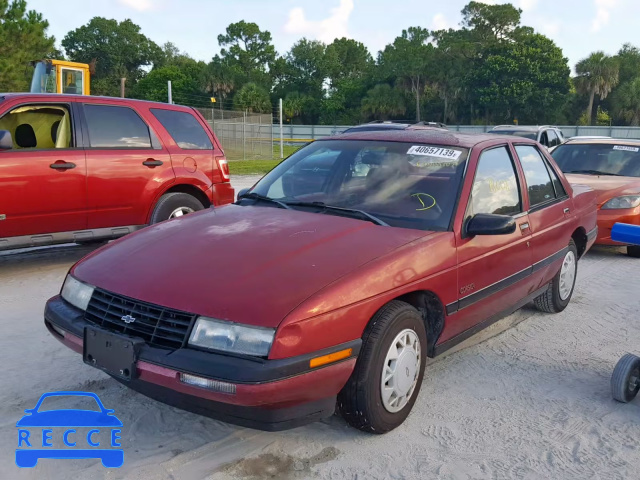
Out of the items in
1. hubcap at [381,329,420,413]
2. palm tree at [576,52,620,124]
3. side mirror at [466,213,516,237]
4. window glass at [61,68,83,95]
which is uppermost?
palm tree at [576,52,620,124]

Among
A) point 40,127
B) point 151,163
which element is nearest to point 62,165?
point 40,127

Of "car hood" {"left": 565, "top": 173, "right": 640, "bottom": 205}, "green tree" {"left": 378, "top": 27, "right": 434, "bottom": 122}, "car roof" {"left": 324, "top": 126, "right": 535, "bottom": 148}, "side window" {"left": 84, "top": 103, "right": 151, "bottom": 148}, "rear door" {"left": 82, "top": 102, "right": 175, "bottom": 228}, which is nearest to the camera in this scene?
"car roof" {"left": 324, "top": 126, "right": 535, "bottom": 148}

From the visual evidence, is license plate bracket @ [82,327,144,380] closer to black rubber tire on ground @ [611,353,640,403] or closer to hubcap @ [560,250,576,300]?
black rubber tire on ground @ [611,353,640,403]

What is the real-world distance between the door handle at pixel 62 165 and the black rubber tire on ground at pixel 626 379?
205 inches

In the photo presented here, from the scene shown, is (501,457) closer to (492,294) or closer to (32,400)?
(492,294)

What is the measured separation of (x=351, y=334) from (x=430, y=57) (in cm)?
6868

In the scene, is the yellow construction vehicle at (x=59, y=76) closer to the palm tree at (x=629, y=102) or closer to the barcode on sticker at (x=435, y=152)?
the barcode on sticker at (x=435, y=152)

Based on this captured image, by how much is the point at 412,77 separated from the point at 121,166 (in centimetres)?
6428

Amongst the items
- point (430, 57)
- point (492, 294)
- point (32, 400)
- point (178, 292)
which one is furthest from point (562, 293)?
point (430, 57)

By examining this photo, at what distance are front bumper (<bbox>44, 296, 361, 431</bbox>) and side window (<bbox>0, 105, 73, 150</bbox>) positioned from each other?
14.4 feet

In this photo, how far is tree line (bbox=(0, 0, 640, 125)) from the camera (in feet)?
193

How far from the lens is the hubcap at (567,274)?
5.43 m

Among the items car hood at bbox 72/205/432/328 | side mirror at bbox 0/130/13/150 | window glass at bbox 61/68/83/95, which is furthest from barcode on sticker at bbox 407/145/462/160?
window glass at bbox 61/68/83/95

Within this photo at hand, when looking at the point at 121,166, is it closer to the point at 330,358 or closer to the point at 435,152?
the point at 435,152
